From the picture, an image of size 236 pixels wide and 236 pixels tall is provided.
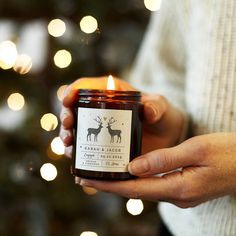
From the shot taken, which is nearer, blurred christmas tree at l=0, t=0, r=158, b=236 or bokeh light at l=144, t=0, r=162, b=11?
bokeh light at l=144, t=0, r=162, b=11

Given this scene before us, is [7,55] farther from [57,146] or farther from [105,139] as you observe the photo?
[105,139]

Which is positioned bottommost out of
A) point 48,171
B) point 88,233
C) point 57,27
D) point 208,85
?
point 88,233

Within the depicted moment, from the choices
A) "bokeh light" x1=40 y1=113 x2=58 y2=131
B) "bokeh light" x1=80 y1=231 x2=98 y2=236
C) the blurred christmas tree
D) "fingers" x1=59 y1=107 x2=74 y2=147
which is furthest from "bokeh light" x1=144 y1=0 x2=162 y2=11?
"bokeh light" x1=80 y1=231 x2=98 y2=236

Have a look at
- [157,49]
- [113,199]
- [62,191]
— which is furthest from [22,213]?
[157,49]

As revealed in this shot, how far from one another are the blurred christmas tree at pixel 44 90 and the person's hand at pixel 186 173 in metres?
0.64

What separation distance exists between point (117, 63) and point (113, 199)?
0.40 meters

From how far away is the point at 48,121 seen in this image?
1.23 metres

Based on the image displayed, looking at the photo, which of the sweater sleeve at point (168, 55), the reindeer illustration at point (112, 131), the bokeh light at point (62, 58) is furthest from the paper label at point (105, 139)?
the bokeh light at point (62, 58)

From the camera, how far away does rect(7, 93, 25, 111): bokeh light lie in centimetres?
131

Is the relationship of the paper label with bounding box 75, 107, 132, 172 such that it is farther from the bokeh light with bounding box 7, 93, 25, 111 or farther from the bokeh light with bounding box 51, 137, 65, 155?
the bokeh light with bounding box 7, 93, 25, 111

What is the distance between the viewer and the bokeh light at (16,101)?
4.29ft

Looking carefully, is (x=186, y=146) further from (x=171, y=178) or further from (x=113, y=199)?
(x=113, y=199)

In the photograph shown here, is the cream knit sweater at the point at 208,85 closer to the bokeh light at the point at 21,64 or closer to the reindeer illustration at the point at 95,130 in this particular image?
the reindeer illustration at the point at 95,130

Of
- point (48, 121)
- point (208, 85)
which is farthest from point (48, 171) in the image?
point (208, 85)
